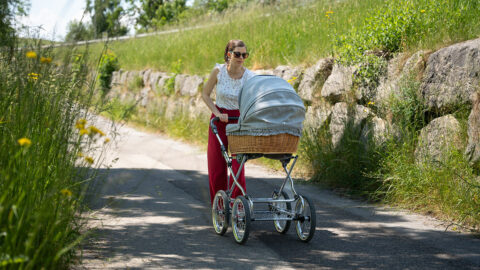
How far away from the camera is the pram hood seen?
5320mm

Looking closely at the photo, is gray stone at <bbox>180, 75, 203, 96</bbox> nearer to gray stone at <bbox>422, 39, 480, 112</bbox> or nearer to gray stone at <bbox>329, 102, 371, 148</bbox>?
gray stone at <bbox>329, 102, 371, 148</bbox>

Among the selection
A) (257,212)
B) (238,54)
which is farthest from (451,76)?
(257,212)

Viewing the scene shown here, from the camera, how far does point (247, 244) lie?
5543 mm

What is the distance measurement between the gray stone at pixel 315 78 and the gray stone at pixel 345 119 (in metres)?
0.89

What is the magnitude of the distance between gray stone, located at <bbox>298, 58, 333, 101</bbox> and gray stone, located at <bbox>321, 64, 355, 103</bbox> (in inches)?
14.6

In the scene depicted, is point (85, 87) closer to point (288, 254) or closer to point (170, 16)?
point (288, 254)

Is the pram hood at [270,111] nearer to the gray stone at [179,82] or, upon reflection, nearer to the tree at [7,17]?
the tree at [7,17]

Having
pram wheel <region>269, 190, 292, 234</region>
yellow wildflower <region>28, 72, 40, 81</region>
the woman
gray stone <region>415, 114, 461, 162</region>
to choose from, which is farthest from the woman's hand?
gray stone <region>415, 114, 461, 162</region>

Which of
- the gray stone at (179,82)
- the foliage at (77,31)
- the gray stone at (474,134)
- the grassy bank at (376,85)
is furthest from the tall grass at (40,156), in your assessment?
the gray stone at (179,82)

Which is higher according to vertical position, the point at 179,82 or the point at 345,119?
the point at 179,82

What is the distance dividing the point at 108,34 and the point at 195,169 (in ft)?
18.2

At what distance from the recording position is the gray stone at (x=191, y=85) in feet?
51.9

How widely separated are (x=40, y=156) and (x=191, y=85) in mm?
12136

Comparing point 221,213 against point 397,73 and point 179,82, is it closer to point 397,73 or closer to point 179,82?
point 397,73
